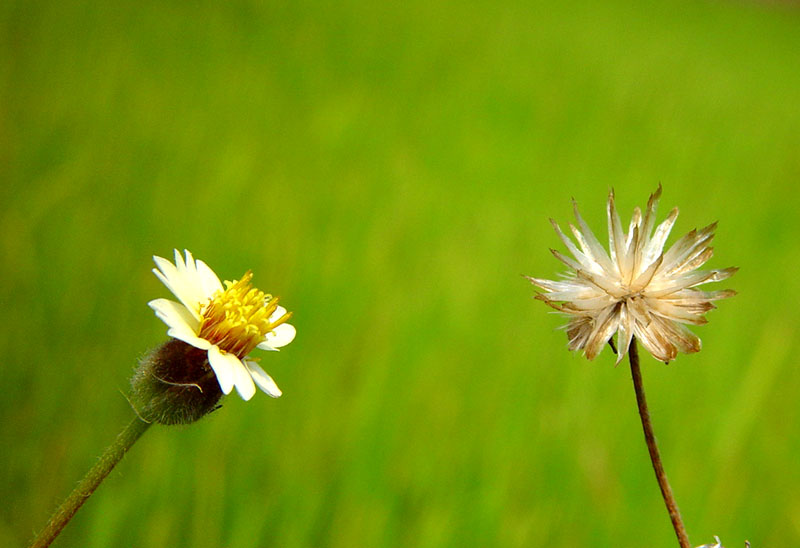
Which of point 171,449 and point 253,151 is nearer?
point 171,449

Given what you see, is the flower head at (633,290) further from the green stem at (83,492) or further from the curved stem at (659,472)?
the green stem at (83,492)

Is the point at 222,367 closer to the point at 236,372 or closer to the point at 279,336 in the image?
the point at 236,372

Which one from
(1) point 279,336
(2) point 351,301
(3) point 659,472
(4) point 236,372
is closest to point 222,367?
(4) point 236,372

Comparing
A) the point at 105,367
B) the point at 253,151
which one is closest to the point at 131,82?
the point at 253,151

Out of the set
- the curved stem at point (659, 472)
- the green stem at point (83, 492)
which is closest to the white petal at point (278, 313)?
the green stem at point (83, 492)

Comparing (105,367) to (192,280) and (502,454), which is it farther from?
(192,280)

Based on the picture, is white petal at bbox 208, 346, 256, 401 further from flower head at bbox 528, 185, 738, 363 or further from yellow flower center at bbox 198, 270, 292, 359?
flower head at bbox 528, 185, 738, 363

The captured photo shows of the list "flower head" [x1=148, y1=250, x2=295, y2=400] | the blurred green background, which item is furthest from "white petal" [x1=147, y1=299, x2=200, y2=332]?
the blurred green background
